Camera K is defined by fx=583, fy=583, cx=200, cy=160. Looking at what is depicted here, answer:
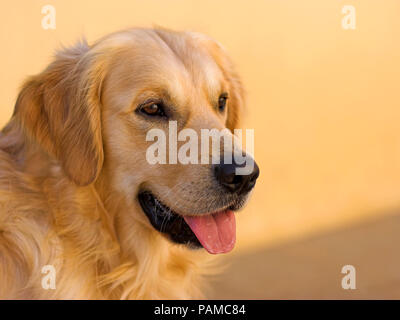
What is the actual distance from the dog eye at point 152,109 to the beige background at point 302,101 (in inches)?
130

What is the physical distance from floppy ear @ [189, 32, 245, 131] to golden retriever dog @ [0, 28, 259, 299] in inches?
15.6

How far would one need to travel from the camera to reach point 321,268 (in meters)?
5.96

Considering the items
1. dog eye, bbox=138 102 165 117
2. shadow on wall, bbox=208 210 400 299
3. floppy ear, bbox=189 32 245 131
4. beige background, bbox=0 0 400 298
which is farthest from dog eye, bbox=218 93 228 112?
beige background, bbox=0 0 400 298

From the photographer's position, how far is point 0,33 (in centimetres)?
806

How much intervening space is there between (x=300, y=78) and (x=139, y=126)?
5.98 metres

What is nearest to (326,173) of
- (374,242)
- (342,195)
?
(342,195)

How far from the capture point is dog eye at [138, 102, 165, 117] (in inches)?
123

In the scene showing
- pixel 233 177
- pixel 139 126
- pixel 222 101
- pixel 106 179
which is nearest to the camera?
pixel 233 177

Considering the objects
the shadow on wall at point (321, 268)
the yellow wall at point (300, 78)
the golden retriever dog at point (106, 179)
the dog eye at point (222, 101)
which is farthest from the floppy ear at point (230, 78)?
the yellow wall at point (300, 78)

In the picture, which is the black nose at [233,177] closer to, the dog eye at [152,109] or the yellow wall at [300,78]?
the dog eye at [152,109]

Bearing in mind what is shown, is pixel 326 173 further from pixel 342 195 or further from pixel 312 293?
pixel 312 293

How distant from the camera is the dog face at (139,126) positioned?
3.03m

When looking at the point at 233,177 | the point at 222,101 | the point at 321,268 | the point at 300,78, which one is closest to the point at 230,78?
the point at 222,101

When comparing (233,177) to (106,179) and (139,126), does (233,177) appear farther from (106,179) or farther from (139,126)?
(106,179)
